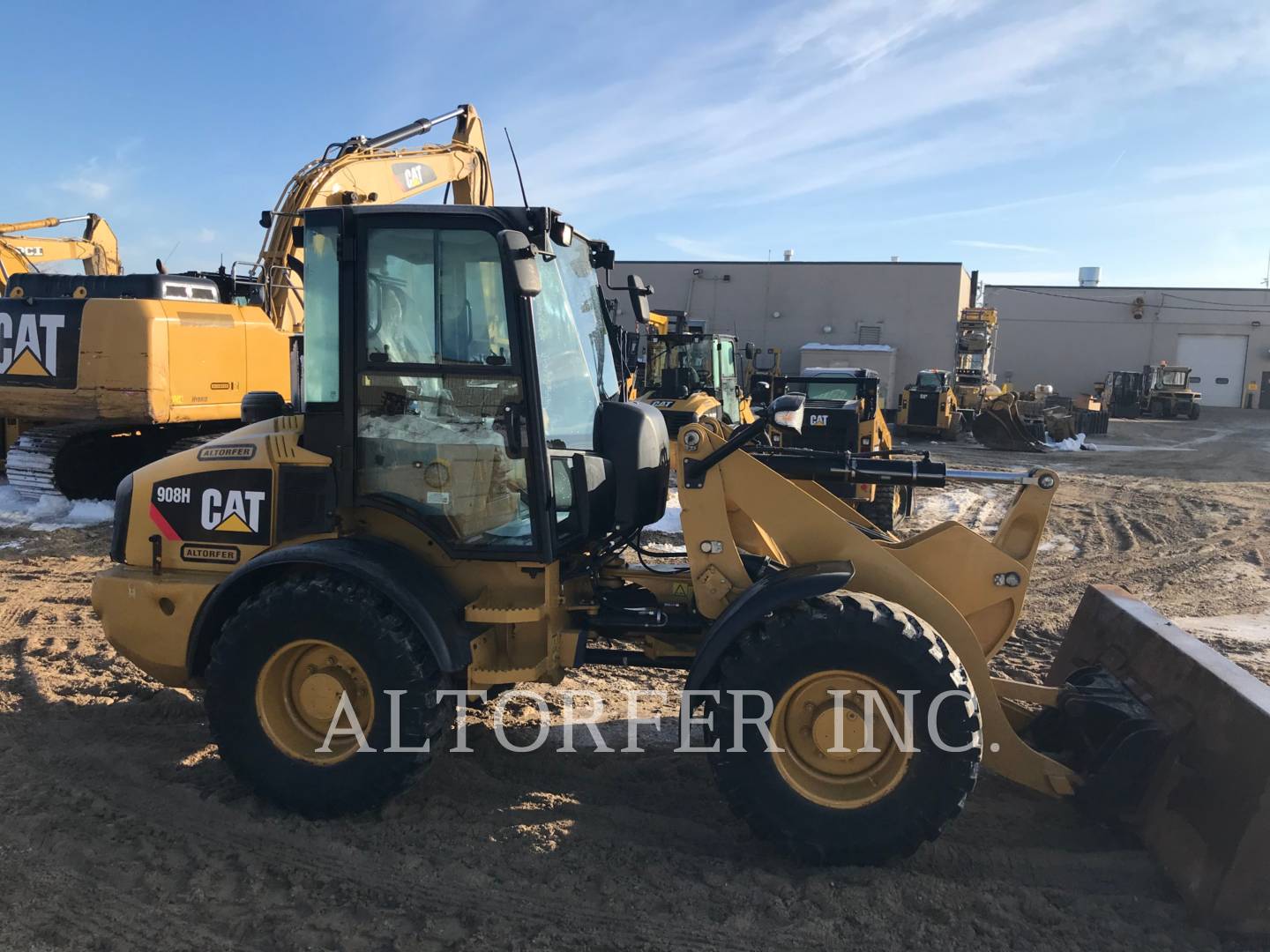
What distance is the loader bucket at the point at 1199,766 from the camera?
2.81 meters

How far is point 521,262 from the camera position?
321 centimetres

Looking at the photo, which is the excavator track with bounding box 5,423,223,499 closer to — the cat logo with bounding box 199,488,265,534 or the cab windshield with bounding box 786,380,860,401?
the cat logo with bounding box 199,488,265,534

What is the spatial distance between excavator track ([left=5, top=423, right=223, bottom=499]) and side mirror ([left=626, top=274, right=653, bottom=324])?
8.19 meters

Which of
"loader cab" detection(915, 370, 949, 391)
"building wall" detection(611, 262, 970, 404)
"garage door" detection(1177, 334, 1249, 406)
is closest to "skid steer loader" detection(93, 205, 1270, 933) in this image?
"loader cab" detection(915, 370, 949, 391)

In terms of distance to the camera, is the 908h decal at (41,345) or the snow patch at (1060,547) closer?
the 908h decal at (41,345)

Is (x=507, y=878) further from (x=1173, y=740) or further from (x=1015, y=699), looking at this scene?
(x=1173, y=740)

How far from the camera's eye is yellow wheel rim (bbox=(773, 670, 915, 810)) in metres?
3.23

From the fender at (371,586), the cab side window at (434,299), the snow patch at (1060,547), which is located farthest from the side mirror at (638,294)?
the snow patch at (1060,547)

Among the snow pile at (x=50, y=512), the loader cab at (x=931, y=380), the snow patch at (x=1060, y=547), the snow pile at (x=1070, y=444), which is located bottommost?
the snow pile at (x=50, y=512)

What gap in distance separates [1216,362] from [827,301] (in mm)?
26511

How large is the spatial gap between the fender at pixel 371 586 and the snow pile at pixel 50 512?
7.16 meters

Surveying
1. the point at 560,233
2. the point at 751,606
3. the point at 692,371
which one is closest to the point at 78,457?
the point at 692,371

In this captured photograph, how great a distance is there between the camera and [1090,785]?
3.28 m

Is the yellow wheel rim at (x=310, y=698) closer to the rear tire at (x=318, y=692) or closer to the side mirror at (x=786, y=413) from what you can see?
the rear tire at (x=318, y=692)
